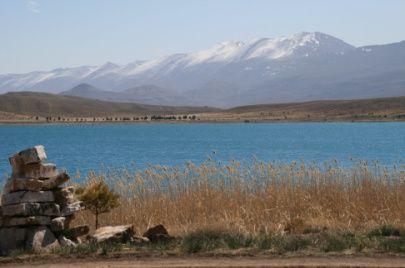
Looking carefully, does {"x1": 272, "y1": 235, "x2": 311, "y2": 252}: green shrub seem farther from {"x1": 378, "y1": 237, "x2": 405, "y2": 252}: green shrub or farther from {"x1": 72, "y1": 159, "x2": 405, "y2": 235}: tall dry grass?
{"x1": 72, "y1": 159, "x2": 405, "y2": 235}: tall dry grass

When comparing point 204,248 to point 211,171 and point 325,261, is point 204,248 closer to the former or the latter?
point 325,261

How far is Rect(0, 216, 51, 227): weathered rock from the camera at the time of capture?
13.7 metres

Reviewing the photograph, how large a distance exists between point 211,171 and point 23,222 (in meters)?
7.15

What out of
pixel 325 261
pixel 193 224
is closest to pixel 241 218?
pixel 193 224

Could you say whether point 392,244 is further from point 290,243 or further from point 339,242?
point 290,243

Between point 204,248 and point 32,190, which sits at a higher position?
point 32,190

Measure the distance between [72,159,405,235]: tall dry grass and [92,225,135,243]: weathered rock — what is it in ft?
4.26

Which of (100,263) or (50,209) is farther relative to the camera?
(50,209)

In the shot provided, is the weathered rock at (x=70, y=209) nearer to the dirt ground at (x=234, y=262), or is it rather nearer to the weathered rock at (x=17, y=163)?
the weathered rock at (x=17, y=163)

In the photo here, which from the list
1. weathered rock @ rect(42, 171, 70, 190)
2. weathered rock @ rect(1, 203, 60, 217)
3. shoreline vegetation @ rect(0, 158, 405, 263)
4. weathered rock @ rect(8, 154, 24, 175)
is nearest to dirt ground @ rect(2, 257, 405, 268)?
shoreline vegetation @ rect(0, 158, 405, 263)

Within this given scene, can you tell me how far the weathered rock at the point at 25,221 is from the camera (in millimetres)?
13730

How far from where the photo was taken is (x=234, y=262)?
1209 cm

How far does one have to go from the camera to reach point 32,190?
555 inches

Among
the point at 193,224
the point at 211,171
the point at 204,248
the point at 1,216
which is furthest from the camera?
the point at 211,171
